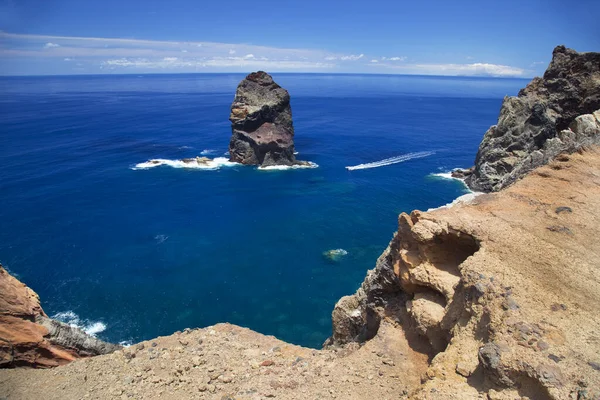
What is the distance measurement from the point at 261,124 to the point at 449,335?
76206 millimetres

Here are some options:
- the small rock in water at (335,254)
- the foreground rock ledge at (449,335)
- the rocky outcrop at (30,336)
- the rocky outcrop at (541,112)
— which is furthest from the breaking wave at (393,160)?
the rocky outcrop at (30,336)

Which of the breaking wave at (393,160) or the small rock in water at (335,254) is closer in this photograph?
the small rock in water at (335,254)

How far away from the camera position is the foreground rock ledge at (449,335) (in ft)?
34.4

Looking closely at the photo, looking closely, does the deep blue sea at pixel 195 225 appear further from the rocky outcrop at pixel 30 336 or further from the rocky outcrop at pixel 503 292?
the rocky outcrop at pixel 503 292

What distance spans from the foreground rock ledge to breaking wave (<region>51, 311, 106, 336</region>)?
1777 centimetres

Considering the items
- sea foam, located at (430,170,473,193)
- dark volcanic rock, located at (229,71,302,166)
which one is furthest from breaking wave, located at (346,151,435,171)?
dark volcanic rock, located at (229,71,302,166)

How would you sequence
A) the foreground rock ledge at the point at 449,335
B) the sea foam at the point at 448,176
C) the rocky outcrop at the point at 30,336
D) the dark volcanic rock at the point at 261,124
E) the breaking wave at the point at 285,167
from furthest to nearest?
the dark volcanic rock at the point at 261,124 < the breaking wave at the point at 285,167 < the sea foam at the point at 448,176 < the rocky outcrop at the point at 30,336 < the foreground rock ledge at the point at 449,335

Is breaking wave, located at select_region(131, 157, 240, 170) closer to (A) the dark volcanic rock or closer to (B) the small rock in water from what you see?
(A) the dark volcanic rock

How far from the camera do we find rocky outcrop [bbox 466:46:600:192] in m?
48.8

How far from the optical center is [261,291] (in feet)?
130

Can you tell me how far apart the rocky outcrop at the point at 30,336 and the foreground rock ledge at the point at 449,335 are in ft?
3.07

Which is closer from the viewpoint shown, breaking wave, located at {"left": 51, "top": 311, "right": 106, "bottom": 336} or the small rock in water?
breaking wave, located at {"left": 51, "top": 311, "right": 106, "bottom": 336}

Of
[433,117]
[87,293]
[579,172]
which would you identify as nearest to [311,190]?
[87,293]

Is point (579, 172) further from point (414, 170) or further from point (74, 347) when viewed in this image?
point (414, 170)
